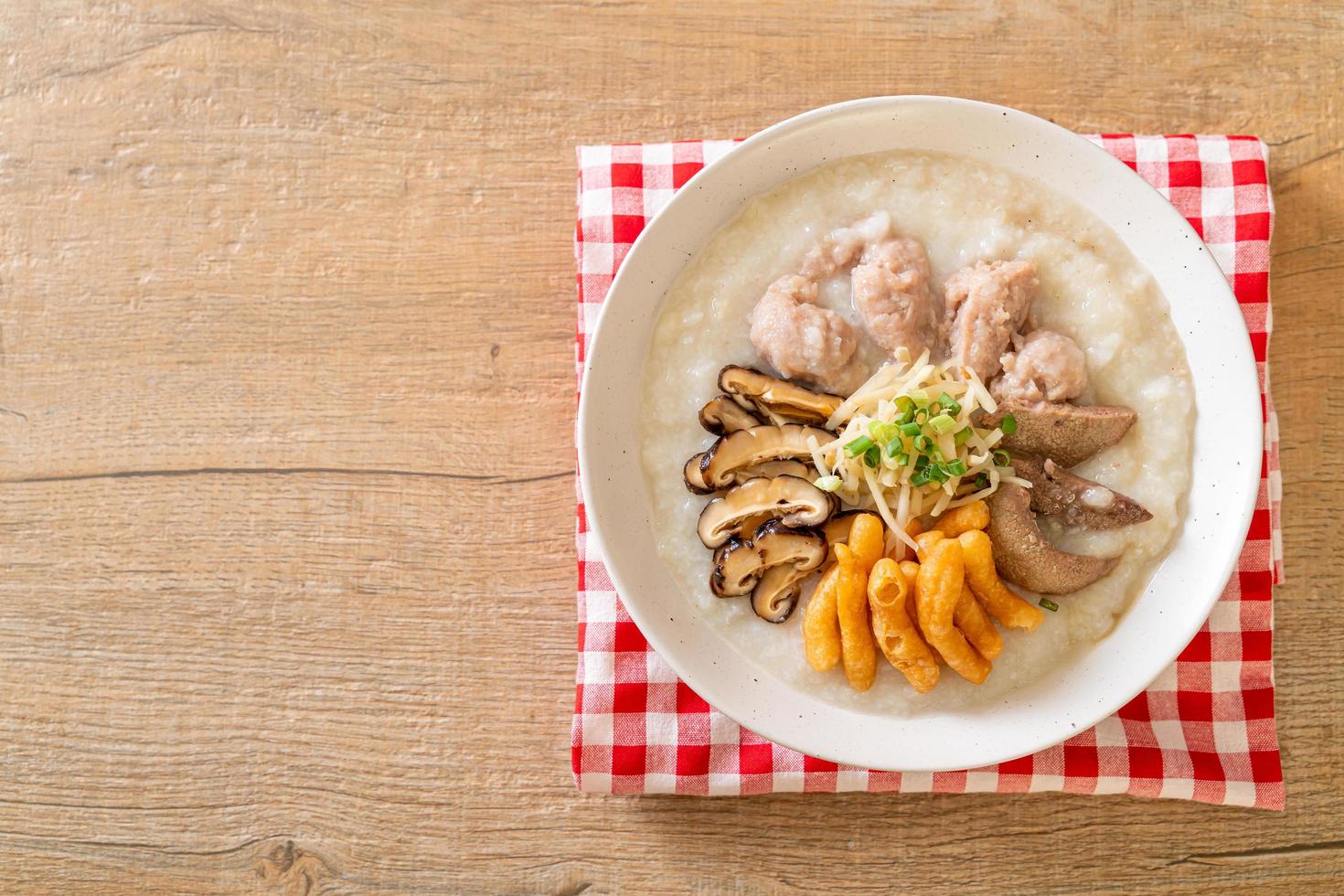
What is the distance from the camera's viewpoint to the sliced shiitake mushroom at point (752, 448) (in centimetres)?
254

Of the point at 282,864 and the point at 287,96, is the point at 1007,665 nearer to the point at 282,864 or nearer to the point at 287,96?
the point at 282,864

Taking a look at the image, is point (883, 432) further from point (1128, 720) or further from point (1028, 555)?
point (1128, 720)

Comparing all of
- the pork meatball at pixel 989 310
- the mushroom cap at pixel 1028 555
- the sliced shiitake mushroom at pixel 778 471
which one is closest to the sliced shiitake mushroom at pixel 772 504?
the sliced shiitake mushroom at pixel 778 471

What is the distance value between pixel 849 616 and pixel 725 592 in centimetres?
33

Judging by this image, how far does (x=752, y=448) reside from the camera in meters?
2.55

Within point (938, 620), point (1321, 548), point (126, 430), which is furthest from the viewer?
point (126, 430)

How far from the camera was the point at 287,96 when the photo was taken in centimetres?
312

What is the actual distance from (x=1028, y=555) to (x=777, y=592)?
650 mm

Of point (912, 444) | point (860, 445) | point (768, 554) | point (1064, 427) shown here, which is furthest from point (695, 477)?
point (1064, 427)

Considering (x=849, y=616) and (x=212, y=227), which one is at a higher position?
(x=212, y=227)

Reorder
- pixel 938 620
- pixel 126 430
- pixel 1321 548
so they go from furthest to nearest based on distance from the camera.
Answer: pixel 126 430
pixel 1321 548
pixel 938 620

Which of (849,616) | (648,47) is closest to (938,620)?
(849,616)

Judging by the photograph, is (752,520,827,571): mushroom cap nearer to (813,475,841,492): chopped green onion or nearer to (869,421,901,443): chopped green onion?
(813,475,841,492): chopped green onion

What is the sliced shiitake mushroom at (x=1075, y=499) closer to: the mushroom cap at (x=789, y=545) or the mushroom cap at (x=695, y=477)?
the mushroom cap at (x=789, y=545)
